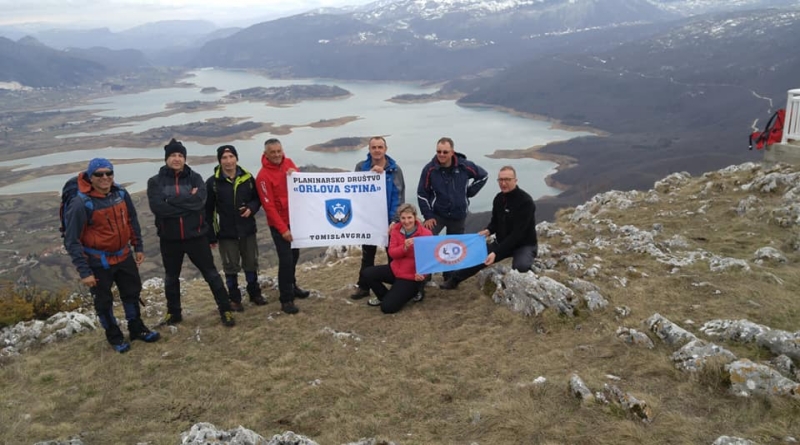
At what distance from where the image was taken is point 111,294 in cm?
645

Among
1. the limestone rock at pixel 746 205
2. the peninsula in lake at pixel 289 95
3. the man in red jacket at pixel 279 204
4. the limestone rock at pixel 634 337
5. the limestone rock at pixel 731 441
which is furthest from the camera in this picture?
the peninsula in lake at pixel 289 95

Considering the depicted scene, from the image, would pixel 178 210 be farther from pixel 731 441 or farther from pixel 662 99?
pixel 662 99

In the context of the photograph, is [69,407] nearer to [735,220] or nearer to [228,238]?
[228,238]

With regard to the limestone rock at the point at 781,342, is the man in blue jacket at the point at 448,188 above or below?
above

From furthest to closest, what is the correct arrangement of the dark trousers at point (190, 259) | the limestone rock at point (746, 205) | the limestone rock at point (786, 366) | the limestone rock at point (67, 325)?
the limestone rock at point (746, 205) → the limestone rock at point (67, 325) → the dark trousers at point (190, 259) → the limestone rock at point (786, 366)

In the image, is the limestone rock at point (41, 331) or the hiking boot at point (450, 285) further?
the hiking boot at point (450, 285)

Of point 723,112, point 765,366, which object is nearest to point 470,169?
point 765,366

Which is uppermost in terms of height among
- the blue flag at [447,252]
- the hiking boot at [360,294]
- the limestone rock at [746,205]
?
the blue flag at [447,252]

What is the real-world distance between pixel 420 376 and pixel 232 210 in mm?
3654

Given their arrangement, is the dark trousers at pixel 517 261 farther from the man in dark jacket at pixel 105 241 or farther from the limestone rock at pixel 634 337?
the man in dark jacket at pixel 105 241

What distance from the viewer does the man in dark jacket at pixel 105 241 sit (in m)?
5.88

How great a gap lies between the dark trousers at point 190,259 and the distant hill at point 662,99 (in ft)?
190

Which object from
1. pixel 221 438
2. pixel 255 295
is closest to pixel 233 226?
pixel 255 295

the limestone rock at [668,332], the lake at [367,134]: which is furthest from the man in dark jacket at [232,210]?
the lake at [367,134]
